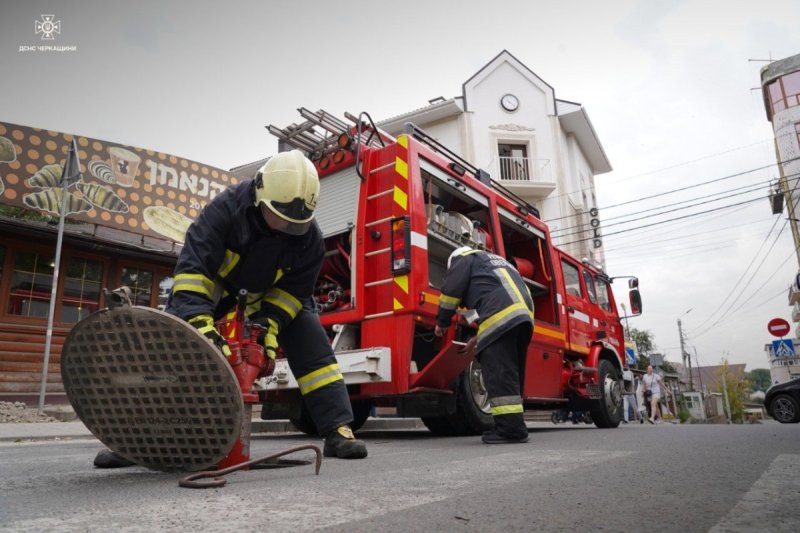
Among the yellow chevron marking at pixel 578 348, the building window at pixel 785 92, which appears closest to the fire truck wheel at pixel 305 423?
the yellow chevron marking at pixel 578 348

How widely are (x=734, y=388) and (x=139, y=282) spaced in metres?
22.6

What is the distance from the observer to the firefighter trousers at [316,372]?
3162mm

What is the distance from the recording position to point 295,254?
308 cm

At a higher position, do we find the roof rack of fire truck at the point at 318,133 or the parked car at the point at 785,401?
the roof rack of fire truck at the point at 318,133

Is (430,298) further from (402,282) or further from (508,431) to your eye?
(508,431)

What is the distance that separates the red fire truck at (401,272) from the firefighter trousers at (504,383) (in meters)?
0.38

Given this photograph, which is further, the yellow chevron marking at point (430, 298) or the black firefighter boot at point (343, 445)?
the yellow chevron marking at point (430, 298)

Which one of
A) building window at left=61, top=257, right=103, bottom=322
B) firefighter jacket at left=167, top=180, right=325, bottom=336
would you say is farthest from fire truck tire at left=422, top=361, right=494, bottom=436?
building window at left=61, top=257, right=103, bottom=322

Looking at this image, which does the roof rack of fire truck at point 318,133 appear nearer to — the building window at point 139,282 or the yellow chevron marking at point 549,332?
the yellow chevron marking at point 549,332

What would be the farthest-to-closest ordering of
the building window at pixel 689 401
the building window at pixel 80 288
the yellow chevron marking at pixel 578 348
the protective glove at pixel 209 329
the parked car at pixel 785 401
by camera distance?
the building window at pixel 689 401
the building window at pixel 80 288
the parked car at pixel 785 401
the yellow chevron marking at pixel 578 348
the protective glove at pixel 209 329

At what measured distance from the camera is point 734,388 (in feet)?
76.8

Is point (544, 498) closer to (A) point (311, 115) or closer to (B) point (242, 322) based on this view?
(B) point (242, 322)

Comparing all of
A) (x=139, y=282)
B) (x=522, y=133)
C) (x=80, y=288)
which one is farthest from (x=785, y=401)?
(x=80, y=288)

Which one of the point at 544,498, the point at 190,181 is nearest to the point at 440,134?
the point at 190,181
